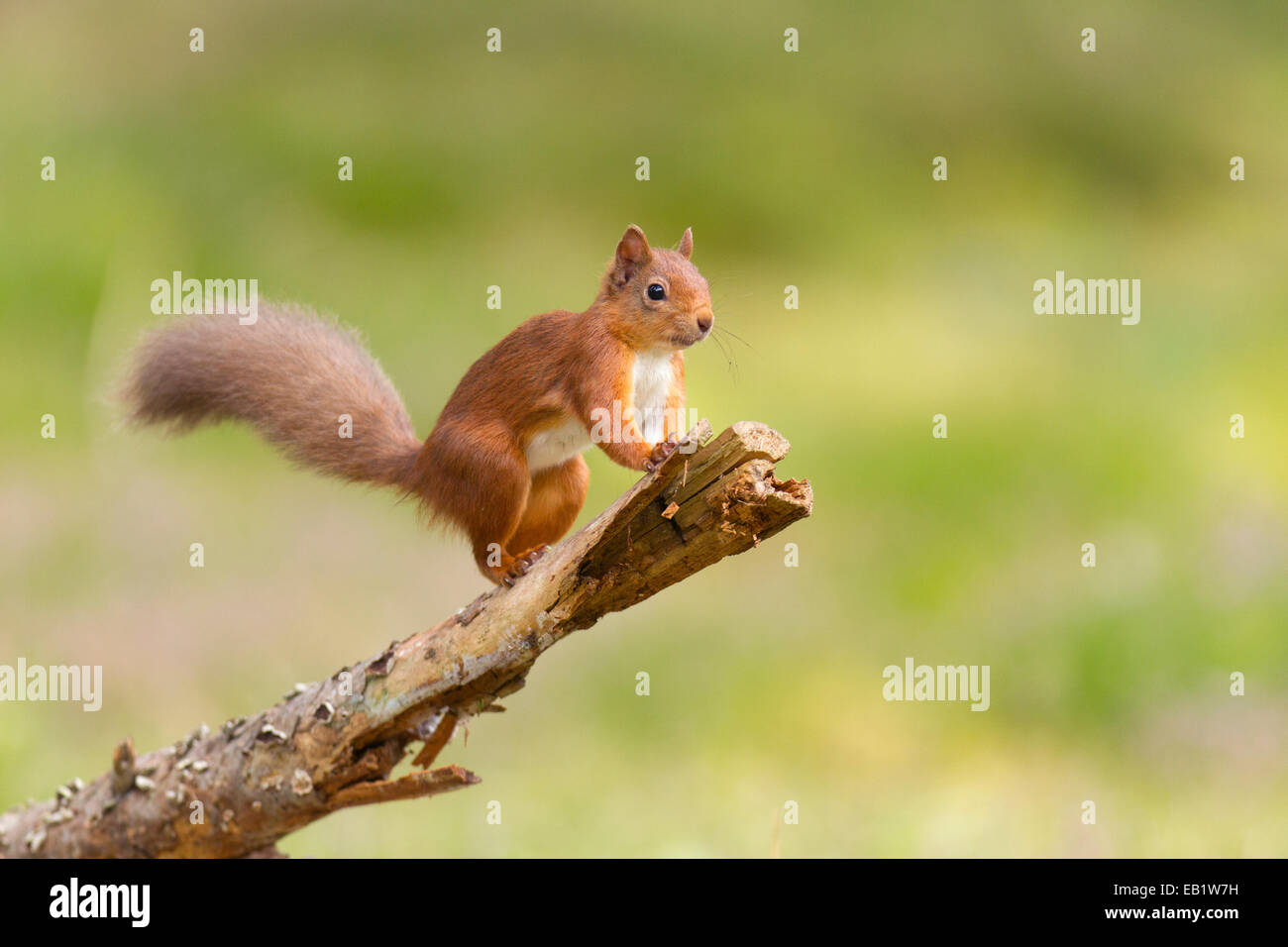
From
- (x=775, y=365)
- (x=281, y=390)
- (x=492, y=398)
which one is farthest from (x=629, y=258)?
(x=775, y=365)

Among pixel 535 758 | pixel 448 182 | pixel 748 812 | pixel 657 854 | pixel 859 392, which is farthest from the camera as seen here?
pixel 448 182

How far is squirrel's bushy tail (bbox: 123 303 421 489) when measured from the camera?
304 centimetres

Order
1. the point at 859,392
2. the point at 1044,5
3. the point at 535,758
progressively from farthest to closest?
1. the point at 1044,5
2. the point at 859,392
3. the point at 535,758

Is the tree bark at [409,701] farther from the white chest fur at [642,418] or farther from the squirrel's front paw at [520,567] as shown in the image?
the white chest fur at [642,418]

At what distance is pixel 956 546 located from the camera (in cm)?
679

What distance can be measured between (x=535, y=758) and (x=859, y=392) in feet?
10.9

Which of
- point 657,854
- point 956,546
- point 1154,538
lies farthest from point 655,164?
point 657,854

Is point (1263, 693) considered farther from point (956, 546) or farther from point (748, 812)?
point (748, 812)

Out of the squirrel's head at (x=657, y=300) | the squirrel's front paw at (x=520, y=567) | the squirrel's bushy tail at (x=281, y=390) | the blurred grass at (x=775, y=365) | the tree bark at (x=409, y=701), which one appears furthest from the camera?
the blurred grass at (x=775, y=365)

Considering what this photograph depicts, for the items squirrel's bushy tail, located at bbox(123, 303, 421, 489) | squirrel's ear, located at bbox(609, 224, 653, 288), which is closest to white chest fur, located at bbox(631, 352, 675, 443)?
squirrel's ear, located at bbox(609, 224, 653, 288)

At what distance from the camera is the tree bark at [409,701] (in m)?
2.20

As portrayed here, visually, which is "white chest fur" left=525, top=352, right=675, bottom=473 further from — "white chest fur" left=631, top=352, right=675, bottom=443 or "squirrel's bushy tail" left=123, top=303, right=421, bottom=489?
"squirrel's bushy tail" left=123, top=303, right=421, bottom=489

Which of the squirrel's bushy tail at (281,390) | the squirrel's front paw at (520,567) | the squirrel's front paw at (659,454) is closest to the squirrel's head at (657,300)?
the squirrel's front paw at (659,454)

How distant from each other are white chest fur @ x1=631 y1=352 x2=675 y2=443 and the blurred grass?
1.30m
